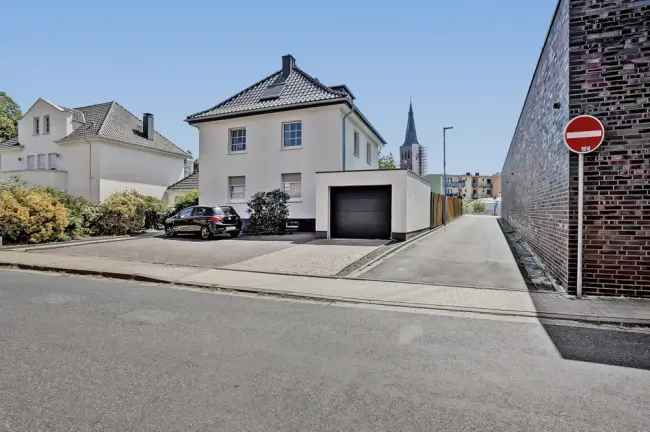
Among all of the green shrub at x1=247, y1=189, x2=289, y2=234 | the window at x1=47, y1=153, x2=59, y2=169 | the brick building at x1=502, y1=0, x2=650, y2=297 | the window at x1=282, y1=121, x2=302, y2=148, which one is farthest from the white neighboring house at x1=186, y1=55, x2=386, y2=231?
the window at x1=47, y1=153, x2=59, y2=169

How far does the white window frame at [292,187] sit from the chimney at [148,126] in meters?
16.4

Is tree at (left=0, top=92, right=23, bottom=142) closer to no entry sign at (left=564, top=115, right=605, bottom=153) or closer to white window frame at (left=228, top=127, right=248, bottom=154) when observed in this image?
white window frame at (left=228, top=127, right=248, bottom=154)

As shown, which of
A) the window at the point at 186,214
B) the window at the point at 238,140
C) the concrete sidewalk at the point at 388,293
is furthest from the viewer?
the window at the point at 238,140

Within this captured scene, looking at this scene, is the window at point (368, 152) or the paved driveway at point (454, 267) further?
the window at point (368, 152)

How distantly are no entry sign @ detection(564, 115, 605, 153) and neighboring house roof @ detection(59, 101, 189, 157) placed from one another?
2722 cm

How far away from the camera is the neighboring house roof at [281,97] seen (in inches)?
735

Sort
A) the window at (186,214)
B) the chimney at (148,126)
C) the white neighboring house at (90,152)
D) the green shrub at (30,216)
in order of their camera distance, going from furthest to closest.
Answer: the chimney at (148,126), the white neighboring house at (90,152), the window at (186,214), the green shrub at (30,216)

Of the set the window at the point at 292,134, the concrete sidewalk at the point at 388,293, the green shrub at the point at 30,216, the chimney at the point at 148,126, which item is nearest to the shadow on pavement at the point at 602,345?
the concrete sidewalk at the point at 388,293

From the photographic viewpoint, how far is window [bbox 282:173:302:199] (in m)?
19.3

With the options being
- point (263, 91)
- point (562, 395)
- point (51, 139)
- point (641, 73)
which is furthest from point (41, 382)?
point (51, 139)

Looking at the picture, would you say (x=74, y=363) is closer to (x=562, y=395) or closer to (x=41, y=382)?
(x=41, y=382)

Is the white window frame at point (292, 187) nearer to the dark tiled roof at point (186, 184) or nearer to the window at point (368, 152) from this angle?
the window at point (368, 152)

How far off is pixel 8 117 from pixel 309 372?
165 ft

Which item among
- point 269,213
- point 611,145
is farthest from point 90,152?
point 611,145
